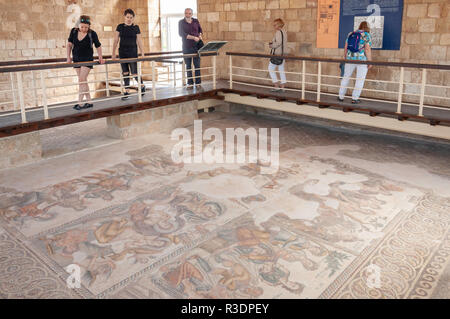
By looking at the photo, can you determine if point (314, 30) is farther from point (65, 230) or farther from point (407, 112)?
point (65, 230)

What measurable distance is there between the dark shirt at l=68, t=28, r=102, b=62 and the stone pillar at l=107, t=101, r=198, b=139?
1235 mm

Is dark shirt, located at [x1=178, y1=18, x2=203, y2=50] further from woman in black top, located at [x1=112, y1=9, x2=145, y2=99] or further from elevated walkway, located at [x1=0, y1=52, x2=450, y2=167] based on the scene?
woman in black top, located at [x1=112, y1=9, x2=145, y2=99]

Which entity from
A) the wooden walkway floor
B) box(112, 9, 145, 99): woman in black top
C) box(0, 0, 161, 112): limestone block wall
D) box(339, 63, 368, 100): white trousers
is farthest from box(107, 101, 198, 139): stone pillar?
box(0, 0, 161, 112): limestone block wall

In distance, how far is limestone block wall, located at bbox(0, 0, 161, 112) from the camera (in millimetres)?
10836

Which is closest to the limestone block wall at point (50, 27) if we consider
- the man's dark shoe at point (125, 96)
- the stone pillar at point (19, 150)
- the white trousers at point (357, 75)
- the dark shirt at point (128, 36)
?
the man's dark shoe at point (125, 96)

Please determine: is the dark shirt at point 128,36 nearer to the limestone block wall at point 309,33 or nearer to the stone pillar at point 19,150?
the stone pillar at point 19,150

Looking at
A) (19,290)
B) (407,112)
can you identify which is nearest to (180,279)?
(19,290)

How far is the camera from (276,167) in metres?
6.17

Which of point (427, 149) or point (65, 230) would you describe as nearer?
point (65, 230)

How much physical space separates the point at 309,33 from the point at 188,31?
253cm

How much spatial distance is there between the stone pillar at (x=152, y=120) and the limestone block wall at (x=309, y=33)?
7.65 feet

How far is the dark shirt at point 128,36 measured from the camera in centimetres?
724

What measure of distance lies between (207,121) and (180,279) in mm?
5773

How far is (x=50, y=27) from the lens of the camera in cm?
1157
